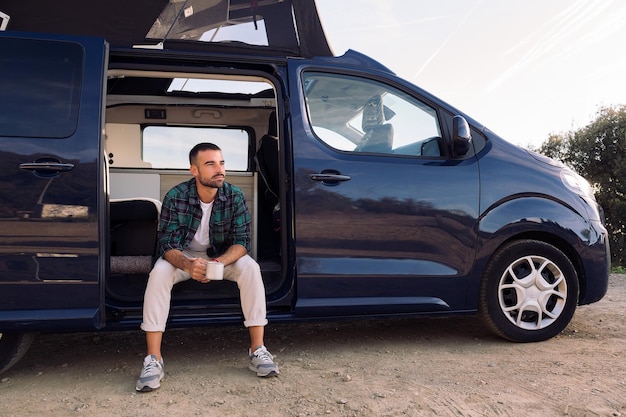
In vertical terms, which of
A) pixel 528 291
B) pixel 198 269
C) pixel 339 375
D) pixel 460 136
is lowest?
pixel 339 375

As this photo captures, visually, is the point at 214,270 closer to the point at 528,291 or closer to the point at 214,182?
the point at 214,182

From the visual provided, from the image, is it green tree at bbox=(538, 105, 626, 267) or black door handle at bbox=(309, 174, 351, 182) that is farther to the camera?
green tree at bbox=(538, 105, 626, 267)

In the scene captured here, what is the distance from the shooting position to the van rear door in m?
2.91

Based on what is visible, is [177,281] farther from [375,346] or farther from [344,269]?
[375,346]

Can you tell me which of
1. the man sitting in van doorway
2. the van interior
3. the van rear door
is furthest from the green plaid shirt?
the van interior

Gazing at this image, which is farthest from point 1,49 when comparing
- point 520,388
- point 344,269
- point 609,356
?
point 609,356

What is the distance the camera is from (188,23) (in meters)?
3.42

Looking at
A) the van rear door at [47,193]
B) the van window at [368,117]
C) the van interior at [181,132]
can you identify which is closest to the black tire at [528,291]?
the van window at [368,117]

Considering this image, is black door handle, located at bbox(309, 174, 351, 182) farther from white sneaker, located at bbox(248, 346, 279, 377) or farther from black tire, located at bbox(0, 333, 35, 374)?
black tire, located at bbox(0, 333, 35, 374)

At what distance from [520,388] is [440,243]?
0.98 metres

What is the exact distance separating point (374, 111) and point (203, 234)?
1.35 metres

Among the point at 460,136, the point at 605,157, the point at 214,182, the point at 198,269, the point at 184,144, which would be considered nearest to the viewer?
the point at 198,269

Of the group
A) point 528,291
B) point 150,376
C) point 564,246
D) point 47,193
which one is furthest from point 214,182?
point 564,246

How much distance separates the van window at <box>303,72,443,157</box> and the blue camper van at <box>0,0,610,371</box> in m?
0.01
